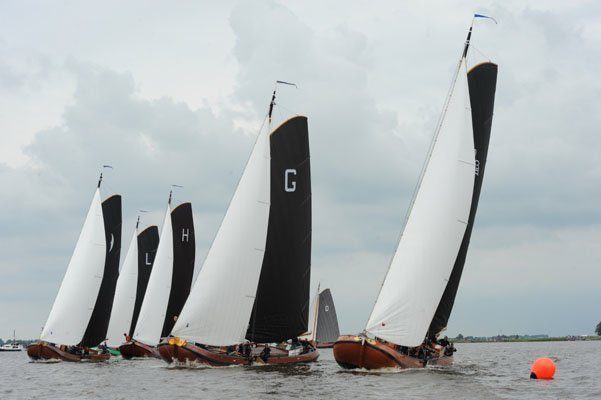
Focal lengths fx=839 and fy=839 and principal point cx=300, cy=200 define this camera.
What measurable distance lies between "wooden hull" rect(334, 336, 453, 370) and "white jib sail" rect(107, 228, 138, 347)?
4005 centimetres

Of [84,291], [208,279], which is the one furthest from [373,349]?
[84,291]

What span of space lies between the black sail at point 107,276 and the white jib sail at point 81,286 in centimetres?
143

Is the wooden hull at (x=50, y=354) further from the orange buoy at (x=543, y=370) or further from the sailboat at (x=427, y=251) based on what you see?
the orange buoy at (x=543, y=370)

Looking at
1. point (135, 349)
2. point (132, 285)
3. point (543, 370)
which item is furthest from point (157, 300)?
point (543, 370)

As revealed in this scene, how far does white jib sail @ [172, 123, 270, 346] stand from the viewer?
49000 millimetres

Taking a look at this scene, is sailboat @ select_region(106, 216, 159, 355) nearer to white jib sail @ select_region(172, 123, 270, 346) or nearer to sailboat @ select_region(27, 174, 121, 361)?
sailboat @ select_region(27, 174, 121, 361)

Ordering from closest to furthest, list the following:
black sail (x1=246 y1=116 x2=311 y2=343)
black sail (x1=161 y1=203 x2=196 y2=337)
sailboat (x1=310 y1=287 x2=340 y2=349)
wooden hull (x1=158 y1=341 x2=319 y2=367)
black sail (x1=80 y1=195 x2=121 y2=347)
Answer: wooden hull (x1=158 y1=341 x2=319 y2=367) → black sail (x1=246 y1=116 x2=311 y2=343) → black sail (x1=80 y1=195 x2=121 y2=347) → black sail (x1=161 y1=203 x2=196 y2=337) → sailboat (x1=310 y1=287 x2=340 y2=349)

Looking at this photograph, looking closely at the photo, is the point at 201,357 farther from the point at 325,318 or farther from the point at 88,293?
the point at 325,318

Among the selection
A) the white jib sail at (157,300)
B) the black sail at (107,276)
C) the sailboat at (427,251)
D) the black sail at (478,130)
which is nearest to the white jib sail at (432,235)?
the sailboat at (427,251)

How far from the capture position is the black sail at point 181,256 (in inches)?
2692

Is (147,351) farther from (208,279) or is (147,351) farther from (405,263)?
(405,263)

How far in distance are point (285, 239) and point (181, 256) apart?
19654mm

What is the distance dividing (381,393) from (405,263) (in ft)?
37.5

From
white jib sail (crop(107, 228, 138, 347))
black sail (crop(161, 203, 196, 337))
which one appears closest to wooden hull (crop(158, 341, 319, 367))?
black sail (crop(161, 203, 196, 337))
